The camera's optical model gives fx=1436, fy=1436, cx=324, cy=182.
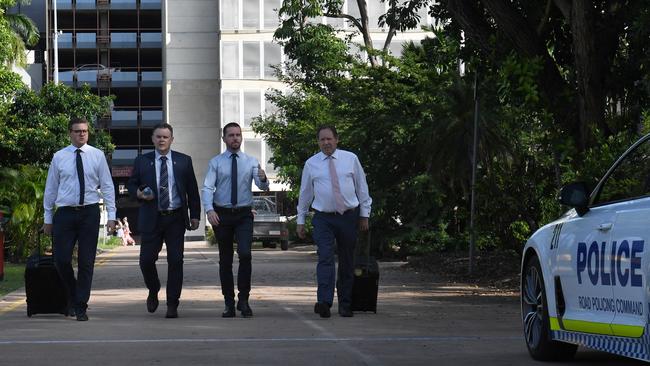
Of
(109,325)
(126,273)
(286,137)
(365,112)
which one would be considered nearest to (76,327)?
(109,325)

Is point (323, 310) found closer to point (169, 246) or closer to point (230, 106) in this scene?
point (169, 246)

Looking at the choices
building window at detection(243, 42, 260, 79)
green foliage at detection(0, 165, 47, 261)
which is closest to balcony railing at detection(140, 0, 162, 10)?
building window at detection(243, 42, 260, 79)

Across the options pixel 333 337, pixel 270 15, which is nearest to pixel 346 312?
pixel 333 337

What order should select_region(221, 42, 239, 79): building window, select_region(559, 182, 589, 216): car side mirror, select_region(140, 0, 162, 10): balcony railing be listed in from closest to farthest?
1. select_region(559, 182, 589, 216): car side mirror
2. select_region(221, 42, 239, 79): building window
3. select_region(140, 0, 162, 10): balcony railing

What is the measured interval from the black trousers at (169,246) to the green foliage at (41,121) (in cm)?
2800

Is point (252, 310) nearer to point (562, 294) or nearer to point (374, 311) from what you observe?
point (374, 311)

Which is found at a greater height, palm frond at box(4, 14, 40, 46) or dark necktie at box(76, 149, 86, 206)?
palm frond at box(4, 14, 40, 46)

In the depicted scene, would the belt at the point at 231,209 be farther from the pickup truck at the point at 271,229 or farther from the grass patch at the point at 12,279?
the pickup truck at the point at 271,229

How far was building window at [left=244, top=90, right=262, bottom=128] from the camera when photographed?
85.9 m

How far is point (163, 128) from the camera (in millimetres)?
14719

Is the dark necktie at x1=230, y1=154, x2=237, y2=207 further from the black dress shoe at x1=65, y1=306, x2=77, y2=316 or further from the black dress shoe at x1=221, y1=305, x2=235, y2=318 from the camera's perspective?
the black dress shoe at x1=65, y1=306, x2=77, y2=316

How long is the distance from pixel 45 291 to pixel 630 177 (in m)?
7.61

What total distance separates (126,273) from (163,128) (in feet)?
40.5

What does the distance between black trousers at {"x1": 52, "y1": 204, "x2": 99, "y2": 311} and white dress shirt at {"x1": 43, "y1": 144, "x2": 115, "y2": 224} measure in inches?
3.6
